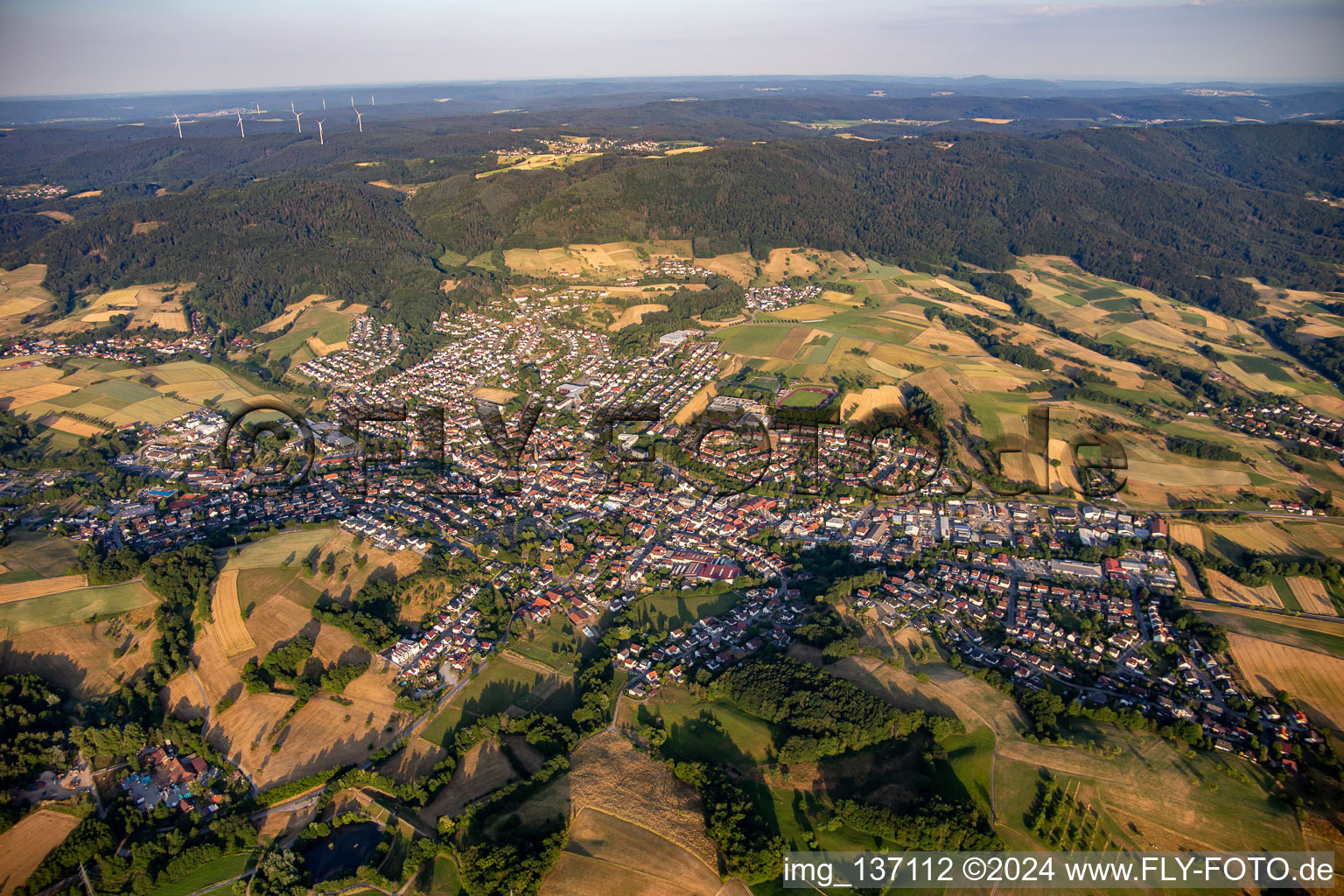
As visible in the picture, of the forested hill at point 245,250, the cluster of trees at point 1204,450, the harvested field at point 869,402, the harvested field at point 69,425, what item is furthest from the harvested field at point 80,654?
the cluster of trees at point 1204,450

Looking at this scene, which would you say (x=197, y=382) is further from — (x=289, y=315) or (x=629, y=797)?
(x=629, y=797)

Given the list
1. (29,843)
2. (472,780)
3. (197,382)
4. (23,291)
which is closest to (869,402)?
(472,780)

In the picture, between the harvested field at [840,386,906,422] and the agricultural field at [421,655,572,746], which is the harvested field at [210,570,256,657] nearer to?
the agricultural field at [421,655,572,746]

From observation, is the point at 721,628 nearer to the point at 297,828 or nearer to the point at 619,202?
the point at 297,828

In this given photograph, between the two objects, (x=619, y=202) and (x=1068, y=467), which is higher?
(x=619, y=202)

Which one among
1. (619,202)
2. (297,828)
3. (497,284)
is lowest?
(297,828)

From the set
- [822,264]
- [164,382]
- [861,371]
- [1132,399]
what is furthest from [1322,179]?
[164,382]

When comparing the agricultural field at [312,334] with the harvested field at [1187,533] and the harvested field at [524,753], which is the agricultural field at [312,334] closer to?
→ the harvested field at [524,753]
